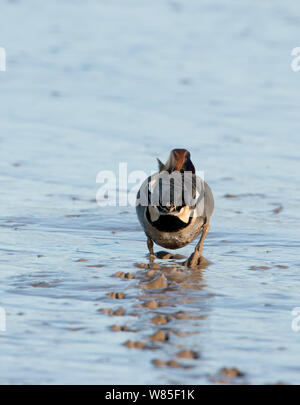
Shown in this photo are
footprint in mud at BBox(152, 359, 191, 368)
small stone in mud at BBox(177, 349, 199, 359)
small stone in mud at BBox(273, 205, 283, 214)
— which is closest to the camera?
footprint in mud at BBox(152, 359, 191, 368)

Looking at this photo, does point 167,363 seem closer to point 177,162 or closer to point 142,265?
point 142,265

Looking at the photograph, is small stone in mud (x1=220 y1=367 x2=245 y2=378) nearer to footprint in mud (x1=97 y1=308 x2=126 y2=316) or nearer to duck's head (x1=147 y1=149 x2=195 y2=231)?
footprint in mud (x1=97 y1=308 x2=126 y2=316)

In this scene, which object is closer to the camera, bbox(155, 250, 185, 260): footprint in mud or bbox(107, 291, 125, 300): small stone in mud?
bbox(107, 291, 125, 300): small stone in mud

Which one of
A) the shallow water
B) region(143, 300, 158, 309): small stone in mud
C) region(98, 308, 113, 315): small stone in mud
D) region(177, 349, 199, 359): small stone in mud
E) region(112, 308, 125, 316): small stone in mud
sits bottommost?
the shallow water

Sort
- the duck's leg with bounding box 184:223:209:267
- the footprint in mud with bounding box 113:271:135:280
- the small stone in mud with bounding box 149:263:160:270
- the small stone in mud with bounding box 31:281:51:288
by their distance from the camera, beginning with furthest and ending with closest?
the duck's leg with bounding box 184:223:209:267, the small stone in mud with bounding box 149:263:160:270, the footprint in mud with bounding box 113:271:135:280, the small stone in mud with bounding box 31:281:51:288

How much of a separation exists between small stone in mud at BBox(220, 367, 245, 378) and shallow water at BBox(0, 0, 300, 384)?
0.13 ft

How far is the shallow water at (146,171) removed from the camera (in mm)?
4418

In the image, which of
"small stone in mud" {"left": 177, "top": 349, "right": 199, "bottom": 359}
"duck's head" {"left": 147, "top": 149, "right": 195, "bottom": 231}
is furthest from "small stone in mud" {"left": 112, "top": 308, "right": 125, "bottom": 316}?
"duck's head" {"left": 147, "top": 149, "right": 195, "bottom": 231}

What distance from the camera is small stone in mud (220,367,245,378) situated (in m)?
4.02

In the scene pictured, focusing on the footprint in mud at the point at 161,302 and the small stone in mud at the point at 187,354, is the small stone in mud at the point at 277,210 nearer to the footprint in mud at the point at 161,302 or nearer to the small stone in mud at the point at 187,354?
the footprint in mud at the point at 161,302

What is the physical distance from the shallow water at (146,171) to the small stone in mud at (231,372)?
41mm

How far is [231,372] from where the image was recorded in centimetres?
404

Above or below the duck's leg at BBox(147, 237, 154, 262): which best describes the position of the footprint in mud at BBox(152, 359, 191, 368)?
above

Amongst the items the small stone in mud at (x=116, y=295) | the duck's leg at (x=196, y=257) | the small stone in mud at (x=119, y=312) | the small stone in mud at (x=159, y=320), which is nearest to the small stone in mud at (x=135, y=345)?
the small stone in mud at (x=159, y=320)
